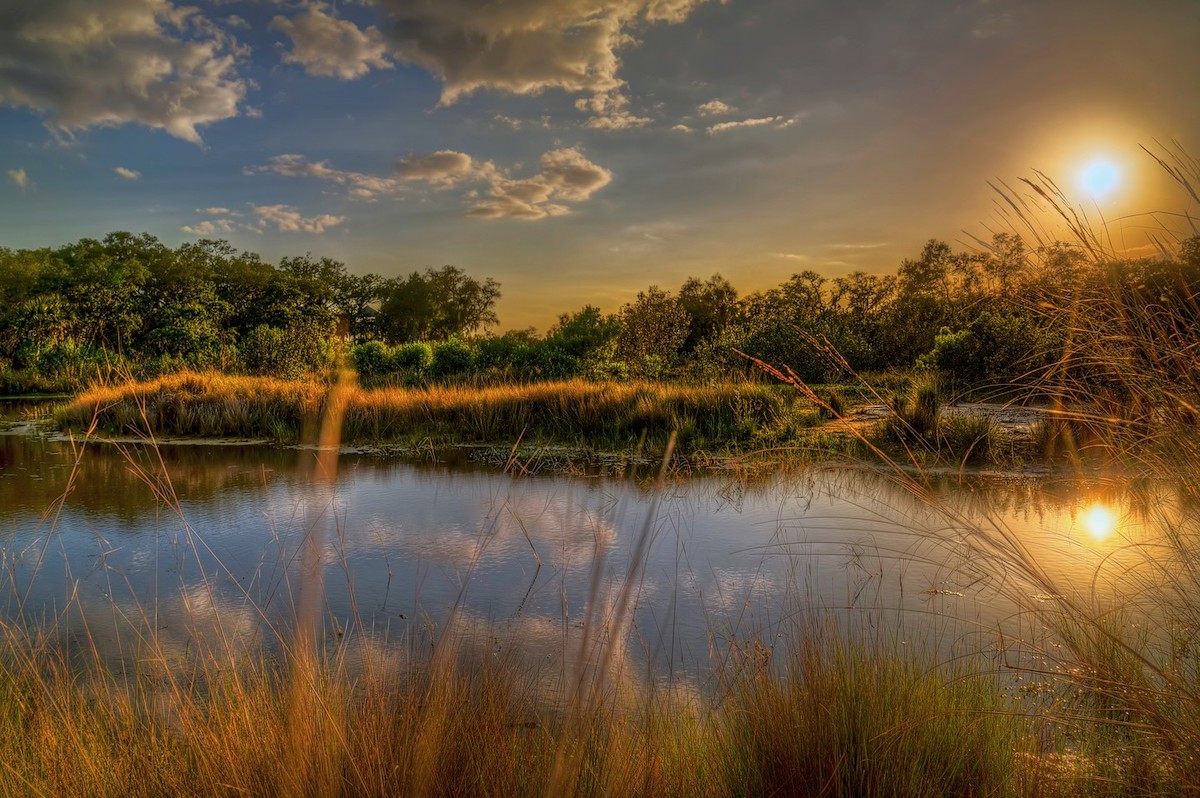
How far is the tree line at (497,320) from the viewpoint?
3.89 metres

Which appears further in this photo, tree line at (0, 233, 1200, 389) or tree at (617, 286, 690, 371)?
tree at (617, 286, 690, 371)

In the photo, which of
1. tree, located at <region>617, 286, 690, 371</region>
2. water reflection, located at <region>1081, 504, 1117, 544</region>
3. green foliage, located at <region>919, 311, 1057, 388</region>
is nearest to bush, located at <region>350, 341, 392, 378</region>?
tree, located at <region>617, 286, 690, 371</region>

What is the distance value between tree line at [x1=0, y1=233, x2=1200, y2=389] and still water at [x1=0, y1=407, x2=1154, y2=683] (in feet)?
3.93

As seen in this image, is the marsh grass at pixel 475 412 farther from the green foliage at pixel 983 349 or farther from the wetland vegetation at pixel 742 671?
the green foliage at pixel 983 349

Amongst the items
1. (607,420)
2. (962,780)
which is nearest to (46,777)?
(962,780)

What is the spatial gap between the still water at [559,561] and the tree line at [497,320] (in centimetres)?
120

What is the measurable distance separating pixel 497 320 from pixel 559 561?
48.8m

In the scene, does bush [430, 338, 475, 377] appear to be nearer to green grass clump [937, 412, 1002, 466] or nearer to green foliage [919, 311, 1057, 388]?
green foliage [919, 311, 1057, 388]

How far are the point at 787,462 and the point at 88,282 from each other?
37572mm

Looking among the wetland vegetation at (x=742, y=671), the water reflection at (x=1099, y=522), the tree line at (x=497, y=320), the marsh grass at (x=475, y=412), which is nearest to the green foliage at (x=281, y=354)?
the tree line at (x=497, y=320)

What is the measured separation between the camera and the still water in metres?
3.55

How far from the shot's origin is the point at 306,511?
6.48 meters

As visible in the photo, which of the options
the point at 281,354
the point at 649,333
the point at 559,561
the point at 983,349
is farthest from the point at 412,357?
the point at 559,561

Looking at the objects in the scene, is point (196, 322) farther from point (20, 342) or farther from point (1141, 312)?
point (1141, 312)
